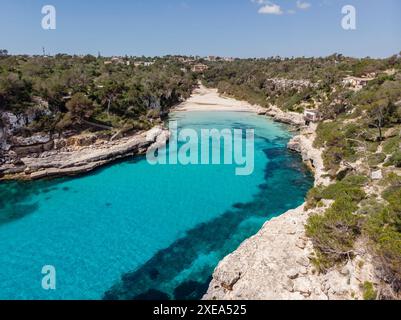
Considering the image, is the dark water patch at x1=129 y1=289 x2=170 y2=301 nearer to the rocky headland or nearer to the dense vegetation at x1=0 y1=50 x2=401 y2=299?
the dense vegetation at x1=0 y1=50 x2=401 y2=299

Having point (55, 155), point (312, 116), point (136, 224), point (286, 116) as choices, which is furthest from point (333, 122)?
point (55, 155)

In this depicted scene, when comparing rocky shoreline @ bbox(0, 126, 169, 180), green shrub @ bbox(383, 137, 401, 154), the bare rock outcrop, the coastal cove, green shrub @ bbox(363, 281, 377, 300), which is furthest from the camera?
the bare rock outcrop

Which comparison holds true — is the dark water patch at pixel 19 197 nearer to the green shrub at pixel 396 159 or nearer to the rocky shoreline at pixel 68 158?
the rocky shoreline at pixel 68 158

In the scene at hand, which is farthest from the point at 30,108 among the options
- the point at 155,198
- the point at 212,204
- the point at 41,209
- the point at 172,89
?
the point at 172,89

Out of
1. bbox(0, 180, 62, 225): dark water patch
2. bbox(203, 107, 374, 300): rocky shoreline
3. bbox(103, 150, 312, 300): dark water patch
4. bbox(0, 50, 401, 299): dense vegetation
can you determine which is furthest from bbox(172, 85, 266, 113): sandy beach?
bbox(203, 107, 374, 300): rocky shoreline

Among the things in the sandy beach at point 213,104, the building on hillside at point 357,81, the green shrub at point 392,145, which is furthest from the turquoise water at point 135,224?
the sandy beach at point 213,104

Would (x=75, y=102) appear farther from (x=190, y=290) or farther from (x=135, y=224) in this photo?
(x=190, y=290)

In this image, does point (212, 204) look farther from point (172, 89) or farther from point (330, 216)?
point (172, 89)
